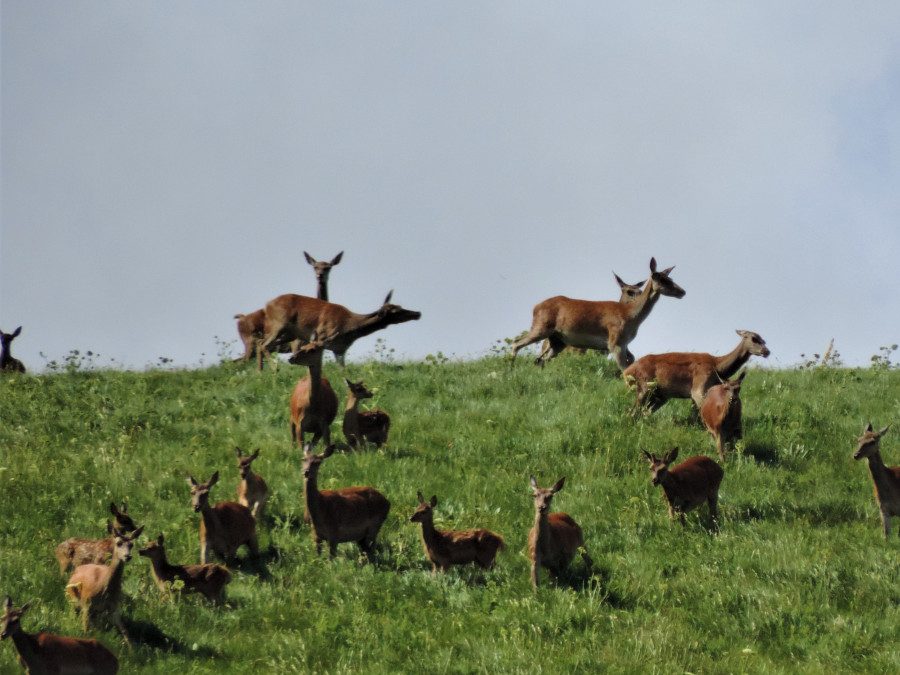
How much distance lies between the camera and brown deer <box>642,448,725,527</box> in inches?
520

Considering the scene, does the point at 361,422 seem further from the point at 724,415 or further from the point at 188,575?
the point at 188,575

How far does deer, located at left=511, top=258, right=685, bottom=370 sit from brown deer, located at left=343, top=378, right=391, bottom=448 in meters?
5.98

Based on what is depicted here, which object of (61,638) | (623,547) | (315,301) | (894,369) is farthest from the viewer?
(894,369)

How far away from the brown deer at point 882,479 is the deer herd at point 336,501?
0.04 feet

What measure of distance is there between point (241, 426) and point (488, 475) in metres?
4.30

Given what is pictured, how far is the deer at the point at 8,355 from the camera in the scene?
2467 centimetres

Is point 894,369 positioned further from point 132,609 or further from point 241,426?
point 132,609

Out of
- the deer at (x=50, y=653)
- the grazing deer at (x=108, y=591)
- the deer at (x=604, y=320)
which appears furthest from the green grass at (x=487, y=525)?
the deer at (x=604, y=320)

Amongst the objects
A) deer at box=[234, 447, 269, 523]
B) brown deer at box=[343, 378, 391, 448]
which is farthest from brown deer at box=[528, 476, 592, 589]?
brown deer at box=[343, 378, 391, 448]

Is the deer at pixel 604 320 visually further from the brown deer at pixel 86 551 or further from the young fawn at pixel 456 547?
the brown deer at pixel 86 551

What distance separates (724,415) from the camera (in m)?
15.8

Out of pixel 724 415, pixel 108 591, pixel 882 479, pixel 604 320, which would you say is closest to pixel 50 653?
pixel 108 591

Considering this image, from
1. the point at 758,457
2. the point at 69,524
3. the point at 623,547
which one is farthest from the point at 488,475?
the point at 69,524

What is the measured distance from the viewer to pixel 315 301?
67.0 feet
